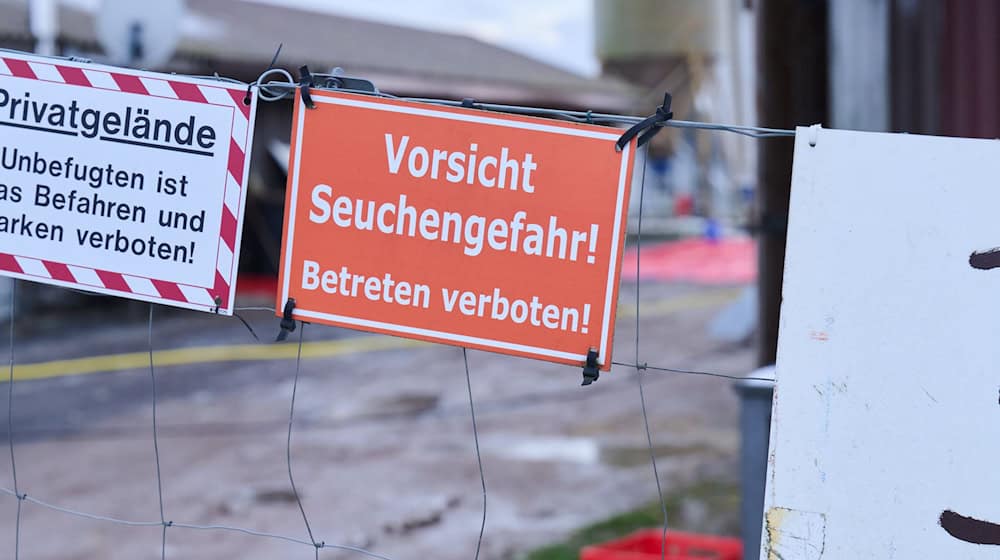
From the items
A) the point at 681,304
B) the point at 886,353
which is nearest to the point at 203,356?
the point at 681,304

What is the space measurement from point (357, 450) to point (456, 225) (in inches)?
239

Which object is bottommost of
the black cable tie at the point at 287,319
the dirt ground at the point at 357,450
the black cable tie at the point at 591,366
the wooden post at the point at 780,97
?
the dirt ground at the point at 357,450

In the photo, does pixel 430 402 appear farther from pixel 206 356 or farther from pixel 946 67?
pixel 946 67

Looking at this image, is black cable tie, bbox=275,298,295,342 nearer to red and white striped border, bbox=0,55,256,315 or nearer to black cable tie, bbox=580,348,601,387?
red and white striped border, bbox=0,55,256,315

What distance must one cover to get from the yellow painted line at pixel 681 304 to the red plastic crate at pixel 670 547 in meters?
11.3

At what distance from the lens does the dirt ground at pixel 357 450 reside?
648cm

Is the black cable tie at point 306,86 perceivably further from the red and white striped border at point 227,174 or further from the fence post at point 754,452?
the fence post at point 754,452

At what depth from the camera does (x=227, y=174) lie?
9.07 ft

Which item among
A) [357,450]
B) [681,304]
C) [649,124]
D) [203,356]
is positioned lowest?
[357,450]

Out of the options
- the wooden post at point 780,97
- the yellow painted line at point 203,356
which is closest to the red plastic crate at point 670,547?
the wooden post at point 780,97

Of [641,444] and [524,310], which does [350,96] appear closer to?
[524,310]

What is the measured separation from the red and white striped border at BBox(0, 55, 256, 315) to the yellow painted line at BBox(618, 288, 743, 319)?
13.1 metres

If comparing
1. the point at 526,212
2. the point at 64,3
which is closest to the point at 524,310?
the point at 526,212

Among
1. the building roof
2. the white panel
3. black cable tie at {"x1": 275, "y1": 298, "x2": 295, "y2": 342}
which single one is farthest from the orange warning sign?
the building roof
